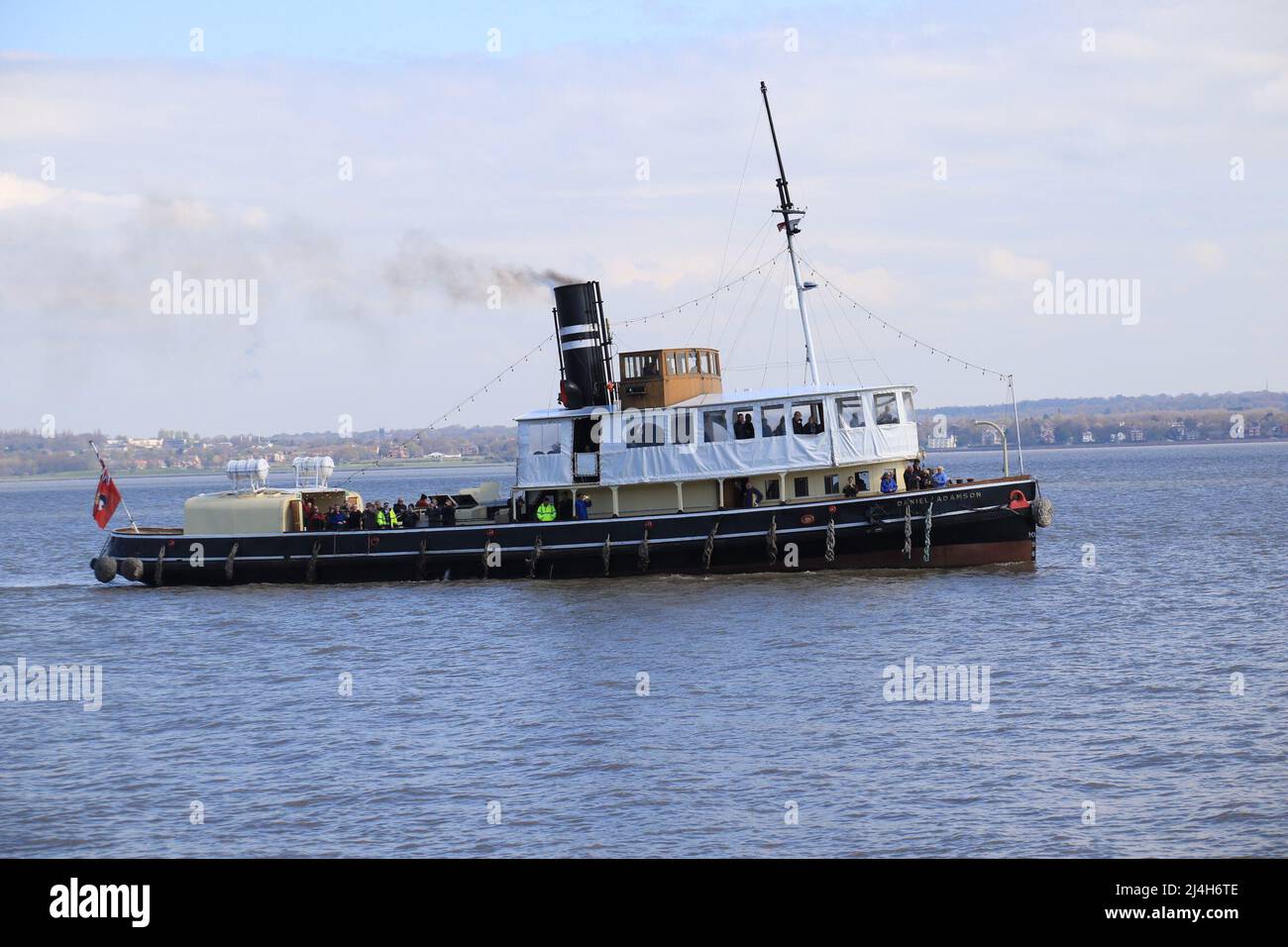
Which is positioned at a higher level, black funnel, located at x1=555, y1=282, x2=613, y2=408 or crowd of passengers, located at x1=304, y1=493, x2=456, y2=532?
black funnel, located at x1=555, y1=282, x2=613, y2=408

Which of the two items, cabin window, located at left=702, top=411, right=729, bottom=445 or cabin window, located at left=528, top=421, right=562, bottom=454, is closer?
cabin window, located at left=702, top=411, right=729, bottom=445

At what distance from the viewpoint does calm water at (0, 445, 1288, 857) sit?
1753 centimetres

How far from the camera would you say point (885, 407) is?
40.7m

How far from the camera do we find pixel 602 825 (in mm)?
17719

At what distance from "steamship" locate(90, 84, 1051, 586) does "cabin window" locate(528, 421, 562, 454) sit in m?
0.05

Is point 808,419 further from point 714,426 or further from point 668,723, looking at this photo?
point 668,723

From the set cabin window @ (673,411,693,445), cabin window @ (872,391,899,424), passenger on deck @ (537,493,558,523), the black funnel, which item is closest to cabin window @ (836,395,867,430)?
cabin window @ (872,391,899,424)

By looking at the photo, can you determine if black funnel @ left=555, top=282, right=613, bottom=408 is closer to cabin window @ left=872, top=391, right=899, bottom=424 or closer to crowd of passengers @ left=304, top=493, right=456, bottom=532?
crowd of passengers @ left=304, top=493, right=456, bottom=532

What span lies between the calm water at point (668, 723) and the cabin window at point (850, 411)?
454 centimetres

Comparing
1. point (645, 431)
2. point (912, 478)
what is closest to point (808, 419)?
point (912, 478)

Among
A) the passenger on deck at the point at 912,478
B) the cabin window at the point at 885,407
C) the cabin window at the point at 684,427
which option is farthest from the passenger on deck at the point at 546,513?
the passenger on deck at the point at 912,478

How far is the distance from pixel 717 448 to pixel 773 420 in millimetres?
1909
